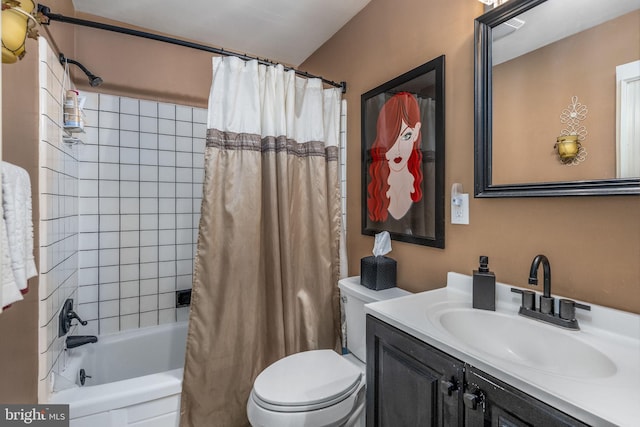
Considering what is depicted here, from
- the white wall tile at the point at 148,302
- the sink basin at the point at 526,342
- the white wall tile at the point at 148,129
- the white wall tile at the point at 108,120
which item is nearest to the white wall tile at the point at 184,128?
the white wall tile at the point at 148,129

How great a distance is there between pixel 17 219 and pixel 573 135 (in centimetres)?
163

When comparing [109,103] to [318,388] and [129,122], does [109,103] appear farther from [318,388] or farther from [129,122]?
[318,388]

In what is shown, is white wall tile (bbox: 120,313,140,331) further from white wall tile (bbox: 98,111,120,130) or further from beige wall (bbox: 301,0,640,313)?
beige wall (bbox: 301,0,640,313)

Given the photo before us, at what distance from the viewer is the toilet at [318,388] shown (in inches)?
47.3

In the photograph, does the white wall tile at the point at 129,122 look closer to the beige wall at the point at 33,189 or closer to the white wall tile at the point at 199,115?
the white wall tile at the point at 199,115

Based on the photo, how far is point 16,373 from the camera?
109 centimetres

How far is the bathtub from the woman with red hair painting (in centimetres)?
138

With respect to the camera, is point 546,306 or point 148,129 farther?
point 148,129

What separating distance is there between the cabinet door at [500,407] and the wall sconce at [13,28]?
1.42 metres

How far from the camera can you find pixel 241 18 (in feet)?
6.60

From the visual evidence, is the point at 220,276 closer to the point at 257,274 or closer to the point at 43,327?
the point at 257,274

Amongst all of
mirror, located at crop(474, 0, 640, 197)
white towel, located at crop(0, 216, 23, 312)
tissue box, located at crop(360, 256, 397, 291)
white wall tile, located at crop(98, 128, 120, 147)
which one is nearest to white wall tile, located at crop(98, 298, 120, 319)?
white wall tile, located at crop(98, 128, 120, 147)

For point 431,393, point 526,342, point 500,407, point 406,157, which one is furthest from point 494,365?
point 406,157

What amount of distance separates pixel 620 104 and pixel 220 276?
167cm
